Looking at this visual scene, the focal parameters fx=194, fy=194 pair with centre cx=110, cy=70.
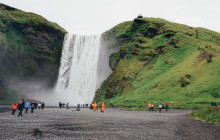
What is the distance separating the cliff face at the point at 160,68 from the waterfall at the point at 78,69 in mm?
7759

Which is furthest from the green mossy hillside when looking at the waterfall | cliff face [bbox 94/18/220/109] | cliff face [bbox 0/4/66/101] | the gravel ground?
cliff face [bbox 0/4/66/101]

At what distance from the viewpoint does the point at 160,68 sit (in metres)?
51.7

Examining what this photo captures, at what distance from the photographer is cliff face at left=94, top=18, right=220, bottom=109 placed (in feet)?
123

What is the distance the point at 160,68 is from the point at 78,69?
34.0 m

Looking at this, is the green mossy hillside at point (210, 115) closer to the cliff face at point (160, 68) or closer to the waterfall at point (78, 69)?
the cliff face at point (160, 68)

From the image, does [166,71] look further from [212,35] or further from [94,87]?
[212,35]

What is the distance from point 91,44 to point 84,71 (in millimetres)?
11525

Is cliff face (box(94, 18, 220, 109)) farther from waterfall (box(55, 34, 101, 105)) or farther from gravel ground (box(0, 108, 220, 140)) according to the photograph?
gravel ground (box(0, 108, 220, 140))

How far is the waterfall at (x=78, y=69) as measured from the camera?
226ft

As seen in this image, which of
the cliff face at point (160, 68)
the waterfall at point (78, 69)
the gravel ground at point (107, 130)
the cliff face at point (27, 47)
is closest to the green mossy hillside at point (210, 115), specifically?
the gravel ground at point (107, 130)

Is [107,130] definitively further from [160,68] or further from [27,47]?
[27,47]

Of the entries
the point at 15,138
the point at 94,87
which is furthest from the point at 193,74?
the point at 15,138

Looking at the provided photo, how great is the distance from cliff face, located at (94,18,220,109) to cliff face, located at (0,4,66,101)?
22.5 metres

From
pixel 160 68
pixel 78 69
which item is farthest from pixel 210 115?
pixel 78 69
